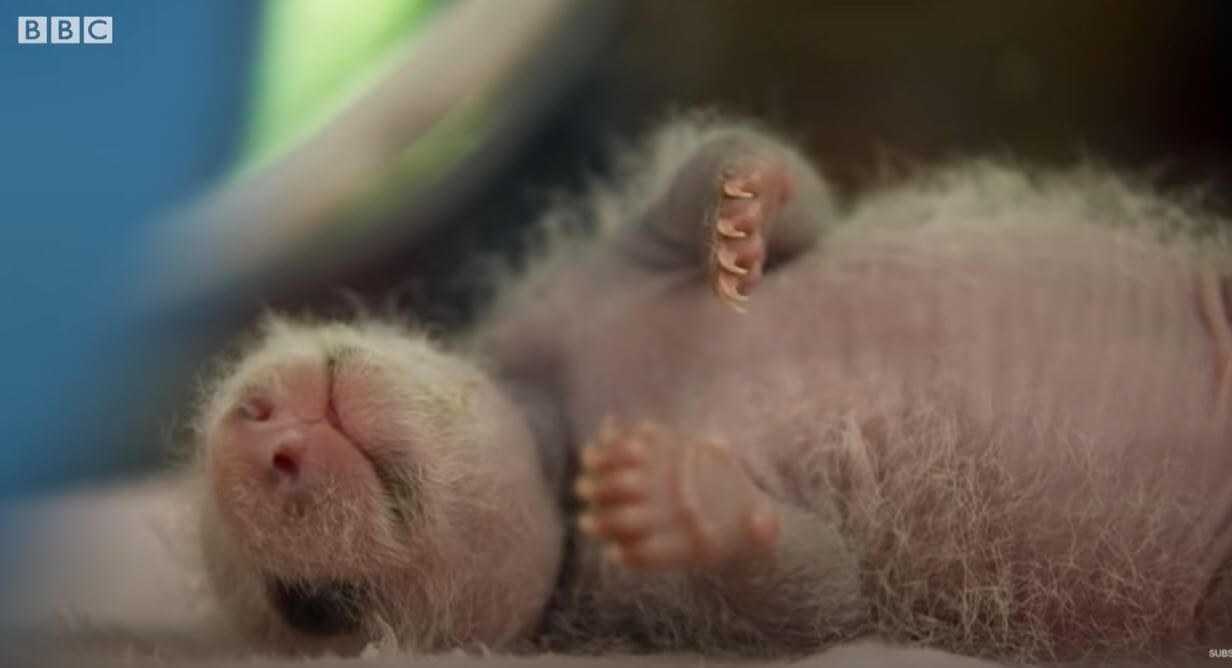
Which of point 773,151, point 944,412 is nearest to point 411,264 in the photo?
point 773,151

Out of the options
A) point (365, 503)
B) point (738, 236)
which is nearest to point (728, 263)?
point (738, 236)

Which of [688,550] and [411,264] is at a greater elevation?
[411,264]

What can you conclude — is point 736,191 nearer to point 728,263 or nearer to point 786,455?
point 728,263

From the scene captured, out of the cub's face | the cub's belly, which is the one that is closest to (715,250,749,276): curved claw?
the cub's belly

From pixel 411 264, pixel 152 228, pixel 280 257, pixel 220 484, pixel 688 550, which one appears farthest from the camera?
pixel 411 264

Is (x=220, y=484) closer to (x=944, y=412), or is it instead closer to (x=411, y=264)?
(x=411, y=264)

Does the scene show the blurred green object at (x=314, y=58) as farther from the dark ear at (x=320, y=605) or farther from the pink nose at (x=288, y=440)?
the dark ear at (x=320, y=605)
